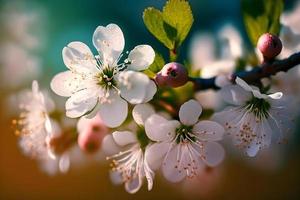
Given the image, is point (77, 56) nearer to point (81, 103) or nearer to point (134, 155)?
point (81, 103)

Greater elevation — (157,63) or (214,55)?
(214,55)

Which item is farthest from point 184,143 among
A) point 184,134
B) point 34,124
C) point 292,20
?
point 292,20

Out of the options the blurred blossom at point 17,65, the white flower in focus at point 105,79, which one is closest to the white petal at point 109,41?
the white flower in focus at point 105,79

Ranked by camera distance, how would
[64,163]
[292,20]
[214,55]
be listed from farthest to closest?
[214,55] → [292,20] → [64,163]

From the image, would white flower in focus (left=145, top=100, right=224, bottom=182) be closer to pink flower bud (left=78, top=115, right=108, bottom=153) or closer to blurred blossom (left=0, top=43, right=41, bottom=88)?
pink flower bud (left=78, top=115, right=108, bottom=153)

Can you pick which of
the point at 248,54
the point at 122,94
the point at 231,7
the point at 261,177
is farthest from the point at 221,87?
the point at 231,7

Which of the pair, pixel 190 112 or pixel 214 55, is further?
pixel 214 55

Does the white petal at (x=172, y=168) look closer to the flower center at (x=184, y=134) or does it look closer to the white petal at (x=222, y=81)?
the flower center at (x=184, y=134)

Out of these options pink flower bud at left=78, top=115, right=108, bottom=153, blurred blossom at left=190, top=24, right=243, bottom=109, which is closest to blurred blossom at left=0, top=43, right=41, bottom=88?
blurred blossom at left=190, top=24, right=243, bottom=109
